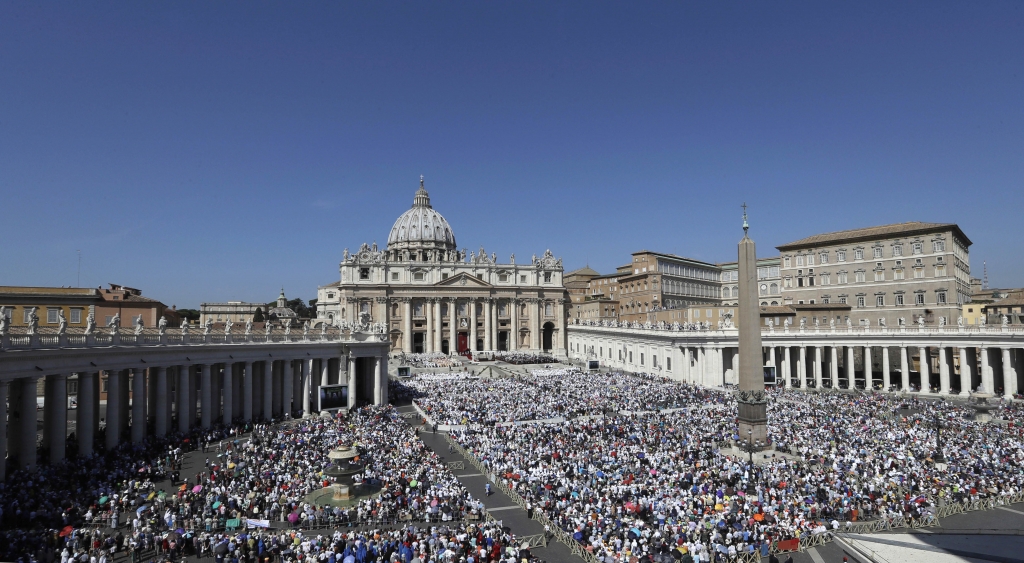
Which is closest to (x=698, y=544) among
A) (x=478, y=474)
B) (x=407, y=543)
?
(x=407, y=543)

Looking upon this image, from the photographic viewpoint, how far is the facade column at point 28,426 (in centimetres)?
2241

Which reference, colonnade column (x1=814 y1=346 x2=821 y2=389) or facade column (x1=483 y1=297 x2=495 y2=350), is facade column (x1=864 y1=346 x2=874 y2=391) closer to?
colonnade column (x1=814 y1=346 x2=821 y2=389)

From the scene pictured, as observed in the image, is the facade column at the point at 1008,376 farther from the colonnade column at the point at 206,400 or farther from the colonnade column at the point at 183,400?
the colonnade column at the point at 183,400

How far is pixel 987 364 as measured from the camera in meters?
43.8

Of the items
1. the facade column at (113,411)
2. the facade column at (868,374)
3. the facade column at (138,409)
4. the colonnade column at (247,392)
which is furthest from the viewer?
the facade column at (868,374)

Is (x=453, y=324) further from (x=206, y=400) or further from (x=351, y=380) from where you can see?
(x=206, y=400)

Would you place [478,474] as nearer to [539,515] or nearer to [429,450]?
[429,450]

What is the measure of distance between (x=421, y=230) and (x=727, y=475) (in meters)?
107

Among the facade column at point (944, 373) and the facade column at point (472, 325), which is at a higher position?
the facade column at point (472, 325)

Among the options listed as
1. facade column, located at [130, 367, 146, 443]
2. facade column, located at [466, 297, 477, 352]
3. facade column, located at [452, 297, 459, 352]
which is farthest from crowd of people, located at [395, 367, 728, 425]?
facade column, located at [466, 297, 477, 352]

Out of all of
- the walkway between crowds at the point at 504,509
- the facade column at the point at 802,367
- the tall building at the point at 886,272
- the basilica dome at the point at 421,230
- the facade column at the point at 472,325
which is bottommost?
the walkway between crowds at the point at 504,509

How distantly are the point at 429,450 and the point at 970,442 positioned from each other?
22.7 m

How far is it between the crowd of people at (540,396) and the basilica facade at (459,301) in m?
37.2

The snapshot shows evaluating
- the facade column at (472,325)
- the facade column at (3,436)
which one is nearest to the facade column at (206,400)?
the facade column at (3,436)
